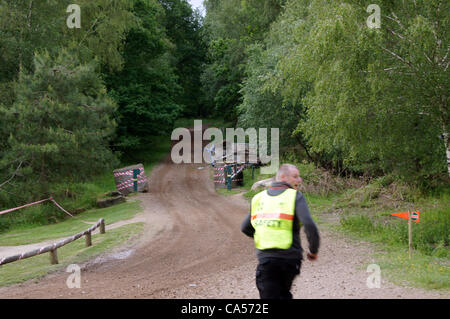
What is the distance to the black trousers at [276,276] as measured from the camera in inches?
169

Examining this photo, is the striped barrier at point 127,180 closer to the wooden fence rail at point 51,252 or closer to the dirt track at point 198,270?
the dirt track at point 198,270

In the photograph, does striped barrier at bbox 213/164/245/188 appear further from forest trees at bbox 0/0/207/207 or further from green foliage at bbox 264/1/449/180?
green foliage at bbox 264/1/449/180

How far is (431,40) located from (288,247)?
27.0 ft

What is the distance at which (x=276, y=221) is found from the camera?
4.37 metres

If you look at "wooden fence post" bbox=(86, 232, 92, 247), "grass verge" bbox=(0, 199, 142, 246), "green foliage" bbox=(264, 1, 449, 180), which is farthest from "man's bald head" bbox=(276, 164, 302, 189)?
"grass verge" bbox=(0, 199, 142, 246)

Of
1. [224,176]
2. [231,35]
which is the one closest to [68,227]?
[224,176]

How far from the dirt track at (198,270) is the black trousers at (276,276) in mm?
2539

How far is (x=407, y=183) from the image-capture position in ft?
51.8

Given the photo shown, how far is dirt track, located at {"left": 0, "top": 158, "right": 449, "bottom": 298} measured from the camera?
699cm

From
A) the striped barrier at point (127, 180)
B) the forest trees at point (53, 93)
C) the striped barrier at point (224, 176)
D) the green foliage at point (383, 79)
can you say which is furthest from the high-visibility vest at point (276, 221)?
the striped barrier at point (127, 180)

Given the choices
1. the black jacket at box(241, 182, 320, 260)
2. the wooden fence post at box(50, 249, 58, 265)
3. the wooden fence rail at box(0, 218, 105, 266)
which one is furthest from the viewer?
the wooden fence post at box(50, 249, 58, 265)

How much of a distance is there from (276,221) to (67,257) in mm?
7586

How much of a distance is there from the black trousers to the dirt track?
2.54 meters

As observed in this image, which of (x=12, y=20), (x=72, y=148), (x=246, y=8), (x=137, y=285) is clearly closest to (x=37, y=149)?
(x=72, y=148)
